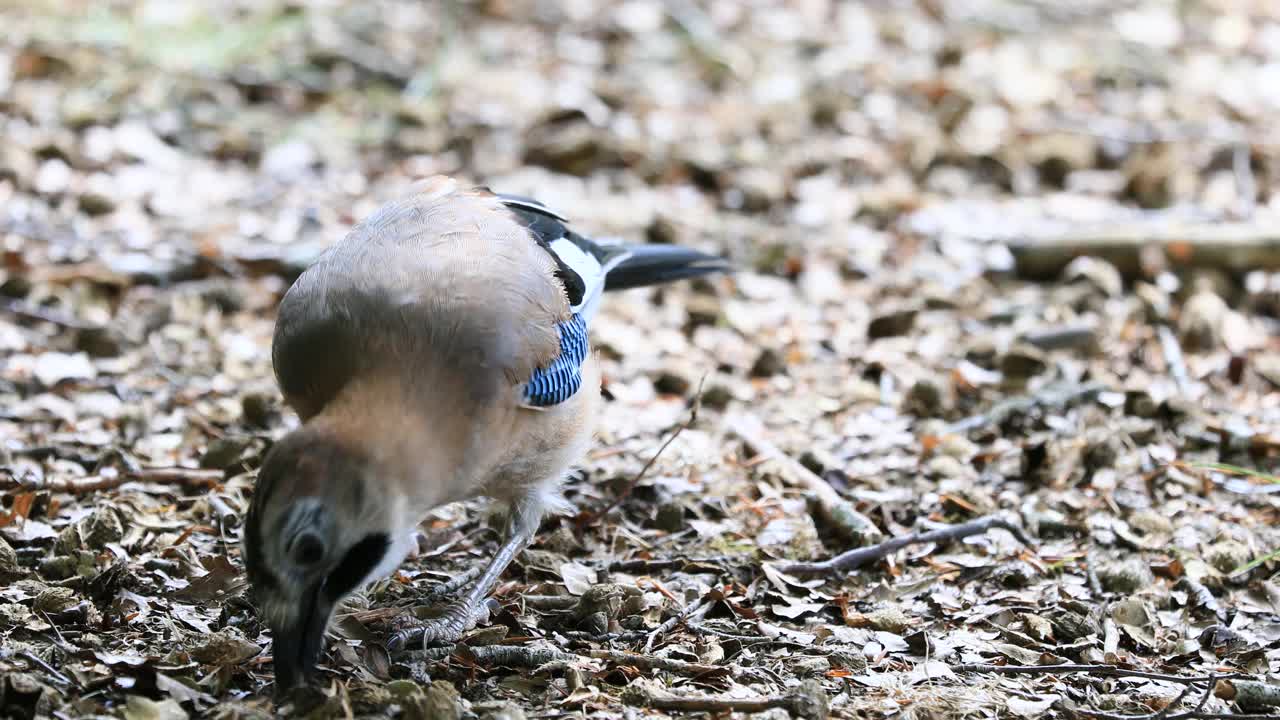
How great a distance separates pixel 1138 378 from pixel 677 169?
2.65 metres

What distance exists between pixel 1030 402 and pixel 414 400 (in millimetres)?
2418

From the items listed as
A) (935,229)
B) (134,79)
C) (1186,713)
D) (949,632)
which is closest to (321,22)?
(134,79)

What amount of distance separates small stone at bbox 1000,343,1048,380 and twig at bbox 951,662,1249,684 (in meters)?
1.82

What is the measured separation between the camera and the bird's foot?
340cm

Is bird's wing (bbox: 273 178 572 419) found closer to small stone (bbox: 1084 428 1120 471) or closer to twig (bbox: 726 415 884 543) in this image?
twig (bbox: 726 415 884 543)

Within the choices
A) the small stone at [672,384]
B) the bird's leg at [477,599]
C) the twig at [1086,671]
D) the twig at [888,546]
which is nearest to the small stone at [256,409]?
the bird's leg at [477,599]

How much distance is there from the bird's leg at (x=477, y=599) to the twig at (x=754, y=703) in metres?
0.56

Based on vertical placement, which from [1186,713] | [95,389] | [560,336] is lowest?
[95,389]

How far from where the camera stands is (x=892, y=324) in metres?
5.48

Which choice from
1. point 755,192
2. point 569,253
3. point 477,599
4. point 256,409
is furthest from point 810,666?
point 755,192

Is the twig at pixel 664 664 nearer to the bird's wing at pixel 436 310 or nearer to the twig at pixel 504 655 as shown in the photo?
the twig at pixel 504 655

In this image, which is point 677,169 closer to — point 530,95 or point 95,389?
point 530,95

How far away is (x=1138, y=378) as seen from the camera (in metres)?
5.05

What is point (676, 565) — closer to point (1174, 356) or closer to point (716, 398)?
point (716, 398)
